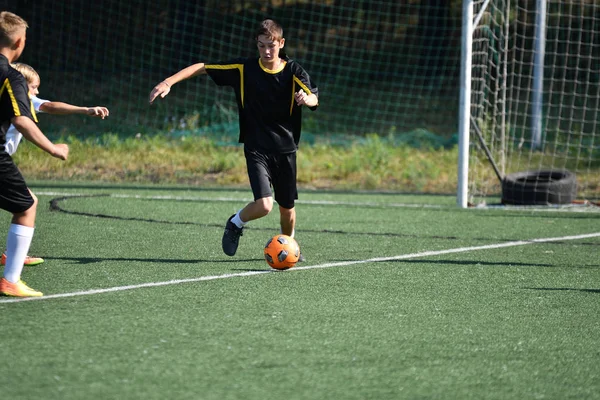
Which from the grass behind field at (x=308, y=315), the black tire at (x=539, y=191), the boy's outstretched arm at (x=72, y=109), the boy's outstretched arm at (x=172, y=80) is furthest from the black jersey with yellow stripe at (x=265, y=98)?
the black tire at (x=539, y=191)

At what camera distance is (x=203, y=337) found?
182 inches

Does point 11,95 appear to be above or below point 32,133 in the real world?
above

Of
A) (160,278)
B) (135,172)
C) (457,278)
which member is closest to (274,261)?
(160,278)

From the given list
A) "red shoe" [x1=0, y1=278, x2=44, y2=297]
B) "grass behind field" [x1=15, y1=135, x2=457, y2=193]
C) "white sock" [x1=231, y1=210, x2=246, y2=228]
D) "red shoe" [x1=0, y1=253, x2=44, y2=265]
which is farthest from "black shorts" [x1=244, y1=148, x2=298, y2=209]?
"grass behind field" [x1=15, y1=135, x2=457, y2=193]

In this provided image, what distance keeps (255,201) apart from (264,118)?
618mm

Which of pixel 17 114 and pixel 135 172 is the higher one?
pixel 17 114

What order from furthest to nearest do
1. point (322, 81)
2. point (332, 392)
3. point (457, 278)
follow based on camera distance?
1. point (322, 81)
2. point (457, 278)
3. point (332, 392)

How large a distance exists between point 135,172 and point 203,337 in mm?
11120

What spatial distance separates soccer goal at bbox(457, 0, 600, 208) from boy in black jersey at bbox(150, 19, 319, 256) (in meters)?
5.05

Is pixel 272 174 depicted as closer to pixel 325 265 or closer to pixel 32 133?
pixel 325 265

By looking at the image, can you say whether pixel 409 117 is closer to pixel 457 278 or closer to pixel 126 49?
pixel 126 49

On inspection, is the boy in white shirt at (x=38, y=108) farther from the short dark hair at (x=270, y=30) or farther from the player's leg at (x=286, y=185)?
the player's leg at (x=286, y=185)

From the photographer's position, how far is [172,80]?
695 centimetres

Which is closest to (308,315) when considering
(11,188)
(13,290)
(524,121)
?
(13,290)
